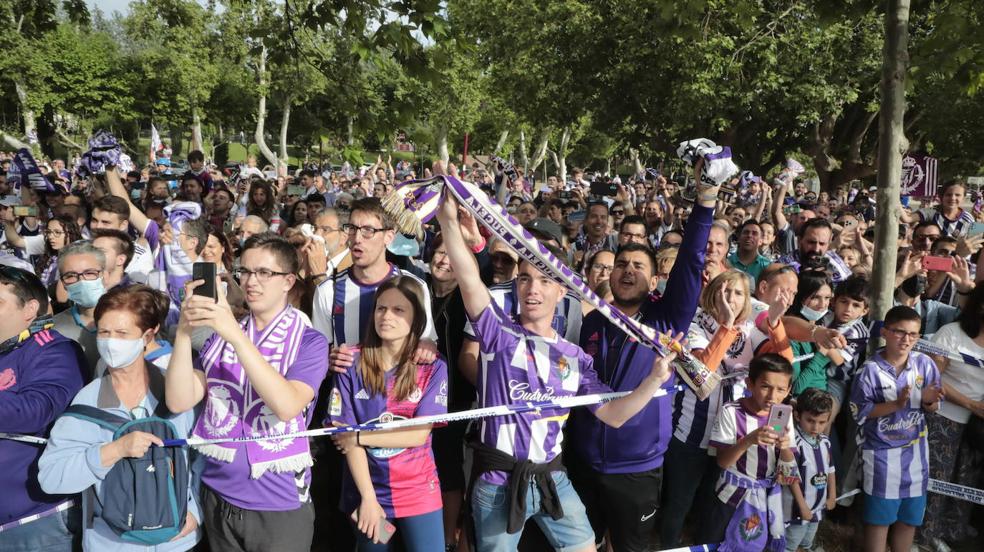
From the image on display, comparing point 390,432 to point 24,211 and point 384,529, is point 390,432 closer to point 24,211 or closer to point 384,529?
point 384,529

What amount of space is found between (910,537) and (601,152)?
207 ft

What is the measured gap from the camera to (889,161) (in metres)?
4.77

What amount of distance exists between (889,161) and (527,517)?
349cm

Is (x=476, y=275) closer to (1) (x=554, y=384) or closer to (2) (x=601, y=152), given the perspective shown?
(1) (x=554, y=384)

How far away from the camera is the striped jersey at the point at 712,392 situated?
4.02 meters

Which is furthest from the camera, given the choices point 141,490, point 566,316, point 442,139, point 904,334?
point 442,139

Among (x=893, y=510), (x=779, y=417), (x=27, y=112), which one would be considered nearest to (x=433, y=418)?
(x=779, y=417)

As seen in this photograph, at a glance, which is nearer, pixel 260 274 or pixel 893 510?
pixel 260 274

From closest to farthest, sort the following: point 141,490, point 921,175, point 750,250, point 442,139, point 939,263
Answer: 1. point 141,490
2. point 939,263
3. point 750,250
4. point 921,175
5. point 442,139

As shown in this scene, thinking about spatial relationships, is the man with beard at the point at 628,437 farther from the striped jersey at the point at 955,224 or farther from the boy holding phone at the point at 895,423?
the striped jersey at the point at 955,224

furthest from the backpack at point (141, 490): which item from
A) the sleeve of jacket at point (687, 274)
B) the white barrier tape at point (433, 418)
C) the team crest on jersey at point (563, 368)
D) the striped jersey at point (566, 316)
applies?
the sleeve of jacket at point (687, 274)

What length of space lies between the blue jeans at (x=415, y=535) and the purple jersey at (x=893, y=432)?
278 centimetres

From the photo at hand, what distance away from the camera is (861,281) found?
4988 mm

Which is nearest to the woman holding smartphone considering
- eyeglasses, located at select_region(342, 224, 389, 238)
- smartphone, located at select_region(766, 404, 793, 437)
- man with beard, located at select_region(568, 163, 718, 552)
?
eyeglasses, located at select_region(342, 224, 389, 238)
